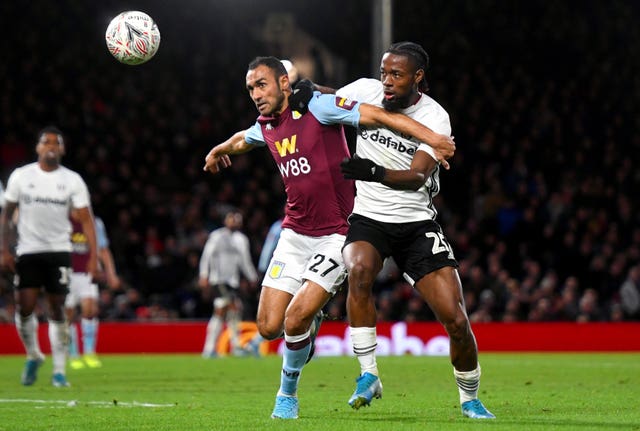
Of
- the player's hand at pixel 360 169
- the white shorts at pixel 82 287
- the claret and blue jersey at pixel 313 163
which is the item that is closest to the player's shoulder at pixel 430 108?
the claret and blue jersey at pixel 313 163

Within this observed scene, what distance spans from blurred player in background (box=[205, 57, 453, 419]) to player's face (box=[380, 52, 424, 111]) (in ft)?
0.84

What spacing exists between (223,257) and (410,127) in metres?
13.0

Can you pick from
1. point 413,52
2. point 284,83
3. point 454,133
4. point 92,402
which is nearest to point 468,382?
point 413,52

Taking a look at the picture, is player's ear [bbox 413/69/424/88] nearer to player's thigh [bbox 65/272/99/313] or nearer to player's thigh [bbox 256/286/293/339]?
player's thigh [bbox 256/286/293/339]

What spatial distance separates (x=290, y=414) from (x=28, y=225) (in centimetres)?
500

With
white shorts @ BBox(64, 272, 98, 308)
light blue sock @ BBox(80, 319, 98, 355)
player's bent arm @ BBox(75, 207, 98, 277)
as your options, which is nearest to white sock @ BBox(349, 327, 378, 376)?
player's bent arm @ BBox(75, 207, 98, 277)

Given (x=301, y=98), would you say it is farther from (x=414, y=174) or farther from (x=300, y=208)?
(x=414, y=174)

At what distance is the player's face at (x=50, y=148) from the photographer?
11766mm

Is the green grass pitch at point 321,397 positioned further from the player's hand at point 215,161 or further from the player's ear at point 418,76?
the player's ear at point 418,76

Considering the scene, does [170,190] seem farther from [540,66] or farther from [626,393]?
[626,393]

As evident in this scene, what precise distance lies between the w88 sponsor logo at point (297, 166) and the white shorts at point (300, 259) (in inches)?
18.2

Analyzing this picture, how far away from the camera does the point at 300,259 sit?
27.4 feet

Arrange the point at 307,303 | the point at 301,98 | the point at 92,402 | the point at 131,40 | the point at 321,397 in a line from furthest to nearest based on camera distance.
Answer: the point at 321,397, the point at 92,402, the point at 131,40, the point at 301,98, the point at 307,303

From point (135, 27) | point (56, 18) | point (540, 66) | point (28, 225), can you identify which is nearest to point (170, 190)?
point (56, 18)
